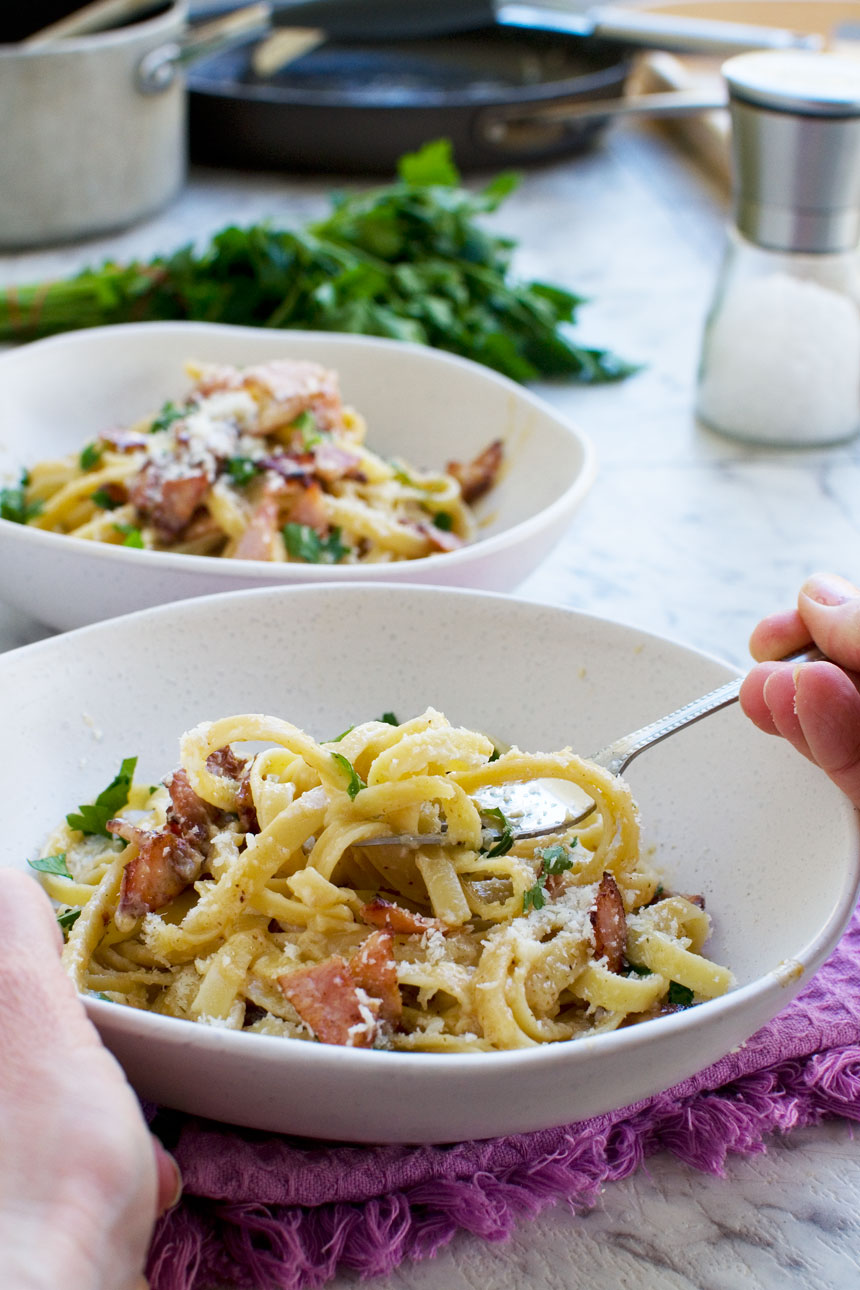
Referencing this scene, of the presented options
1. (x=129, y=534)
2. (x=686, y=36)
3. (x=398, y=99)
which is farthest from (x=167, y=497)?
(x=686, y=36)

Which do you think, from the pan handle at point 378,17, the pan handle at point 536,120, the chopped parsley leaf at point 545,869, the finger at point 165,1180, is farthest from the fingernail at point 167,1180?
the pan handle at point 378,17

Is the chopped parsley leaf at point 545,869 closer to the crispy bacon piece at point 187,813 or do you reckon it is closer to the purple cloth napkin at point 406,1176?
the purple cloth napkin at point 406,1176

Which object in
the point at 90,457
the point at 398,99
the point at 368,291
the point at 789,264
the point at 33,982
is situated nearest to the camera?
the point at 33,982

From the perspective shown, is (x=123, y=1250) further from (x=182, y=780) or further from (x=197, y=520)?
(x=197, y=520)

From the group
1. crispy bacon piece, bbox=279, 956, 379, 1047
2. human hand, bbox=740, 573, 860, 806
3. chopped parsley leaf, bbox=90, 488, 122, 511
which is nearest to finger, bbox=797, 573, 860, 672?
human hand, bbox=740, 573, 860, 806

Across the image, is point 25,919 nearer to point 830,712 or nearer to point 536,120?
point 830,712

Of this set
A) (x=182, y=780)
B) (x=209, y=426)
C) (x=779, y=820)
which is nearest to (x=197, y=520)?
(x=209, y=426)
